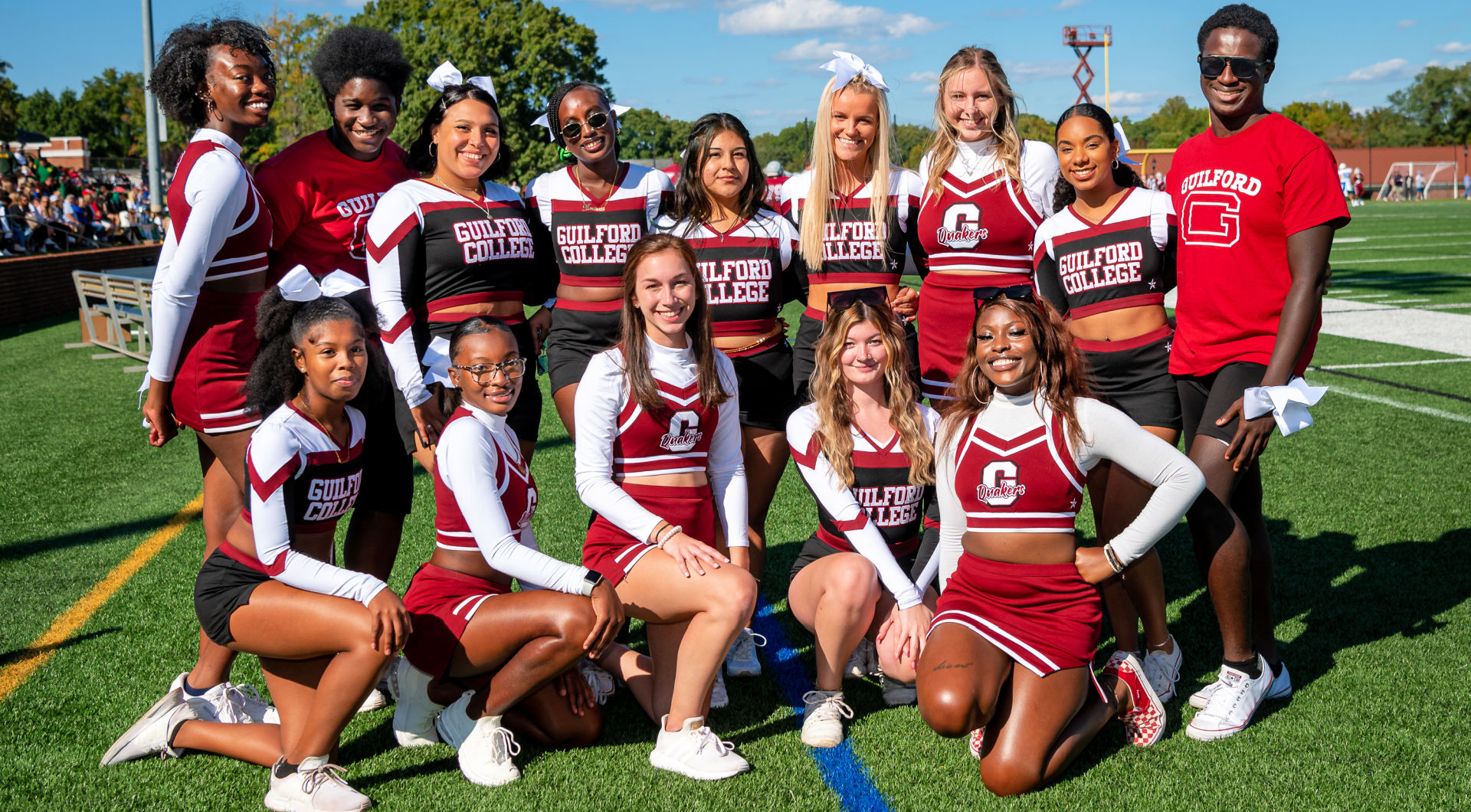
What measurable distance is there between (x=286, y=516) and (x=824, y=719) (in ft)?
5.57

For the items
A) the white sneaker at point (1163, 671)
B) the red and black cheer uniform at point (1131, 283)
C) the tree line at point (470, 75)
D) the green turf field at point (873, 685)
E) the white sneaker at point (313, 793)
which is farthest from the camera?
the tree line at point (470, 75)

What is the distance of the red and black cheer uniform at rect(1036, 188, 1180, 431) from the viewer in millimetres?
3541

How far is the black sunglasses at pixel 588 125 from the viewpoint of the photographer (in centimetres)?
396

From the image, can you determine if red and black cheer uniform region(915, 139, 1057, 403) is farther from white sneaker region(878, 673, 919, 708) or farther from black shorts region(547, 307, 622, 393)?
black shorts region(547, 307, 622, 393)

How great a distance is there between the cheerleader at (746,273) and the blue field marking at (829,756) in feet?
0.41

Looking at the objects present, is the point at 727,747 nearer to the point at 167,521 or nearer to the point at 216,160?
the point at 216,160

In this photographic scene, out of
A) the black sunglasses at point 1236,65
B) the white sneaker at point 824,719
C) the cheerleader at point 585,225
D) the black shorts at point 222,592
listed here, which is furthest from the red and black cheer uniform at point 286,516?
the black sunglasses at point 1236,65

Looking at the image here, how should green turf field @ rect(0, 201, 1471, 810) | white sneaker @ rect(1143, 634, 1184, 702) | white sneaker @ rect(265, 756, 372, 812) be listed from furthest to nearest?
1. white sneaker @ rect(1143, 634, 1184, 702)
2. green turf field @ rect(0, 201, 1471, 810)
3. white sneaker @ rect(265, 756, 372, 812)

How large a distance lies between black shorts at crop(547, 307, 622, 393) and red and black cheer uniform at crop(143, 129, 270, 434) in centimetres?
111

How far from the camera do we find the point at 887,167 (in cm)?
405

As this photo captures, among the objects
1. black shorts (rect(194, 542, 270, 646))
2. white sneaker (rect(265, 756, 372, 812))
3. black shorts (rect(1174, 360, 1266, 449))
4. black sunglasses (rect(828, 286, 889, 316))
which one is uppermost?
black sunglasses (rect(828, 286, 889, 316))

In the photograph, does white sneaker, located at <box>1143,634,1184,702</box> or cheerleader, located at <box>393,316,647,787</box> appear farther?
white sneaker, located at <box>1143,634,1184,702</box>

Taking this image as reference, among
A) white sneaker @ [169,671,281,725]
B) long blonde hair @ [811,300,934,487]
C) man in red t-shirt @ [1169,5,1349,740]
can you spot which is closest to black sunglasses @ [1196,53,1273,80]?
man in red t-shirt @ [1169,5,1349,740]

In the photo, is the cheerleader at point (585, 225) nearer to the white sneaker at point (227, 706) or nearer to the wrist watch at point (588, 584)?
the wrist watch at point (588, 584)
